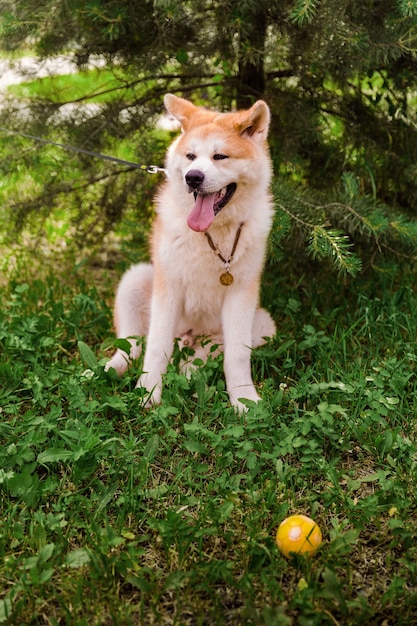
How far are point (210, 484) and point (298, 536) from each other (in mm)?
408

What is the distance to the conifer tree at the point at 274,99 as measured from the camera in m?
3.11

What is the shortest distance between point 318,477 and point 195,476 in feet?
1.53

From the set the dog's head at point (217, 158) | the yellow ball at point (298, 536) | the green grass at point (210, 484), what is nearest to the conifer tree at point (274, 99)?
the dog's head at point (217, 158)

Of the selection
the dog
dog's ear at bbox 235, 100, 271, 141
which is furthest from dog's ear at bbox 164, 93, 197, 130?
dog's ear at bbox 235, 100, 271, 141

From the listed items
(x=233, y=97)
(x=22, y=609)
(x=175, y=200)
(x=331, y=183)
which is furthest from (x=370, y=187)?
(x=22, y=609)

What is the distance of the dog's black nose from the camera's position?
2531mm

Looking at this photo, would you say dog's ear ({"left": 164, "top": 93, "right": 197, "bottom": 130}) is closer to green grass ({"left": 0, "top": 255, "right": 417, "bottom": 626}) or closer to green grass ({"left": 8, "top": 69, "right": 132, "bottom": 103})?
green grass ({"left": 8, "top": 69, "right": 132, "bottom": 103})

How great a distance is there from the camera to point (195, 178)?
2.54 meters

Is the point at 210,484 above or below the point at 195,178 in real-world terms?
below

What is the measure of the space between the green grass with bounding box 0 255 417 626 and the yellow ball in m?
0.03

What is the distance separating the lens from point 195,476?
2.35 m

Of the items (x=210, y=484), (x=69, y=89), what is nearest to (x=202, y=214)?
A: (x=210, y=484)

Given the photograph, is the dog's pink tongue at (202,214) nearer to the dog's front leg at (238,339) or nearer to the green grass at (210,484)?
the dog's front leg at (238,339)

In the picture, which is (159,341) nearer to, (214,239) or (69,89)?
(214,239)
